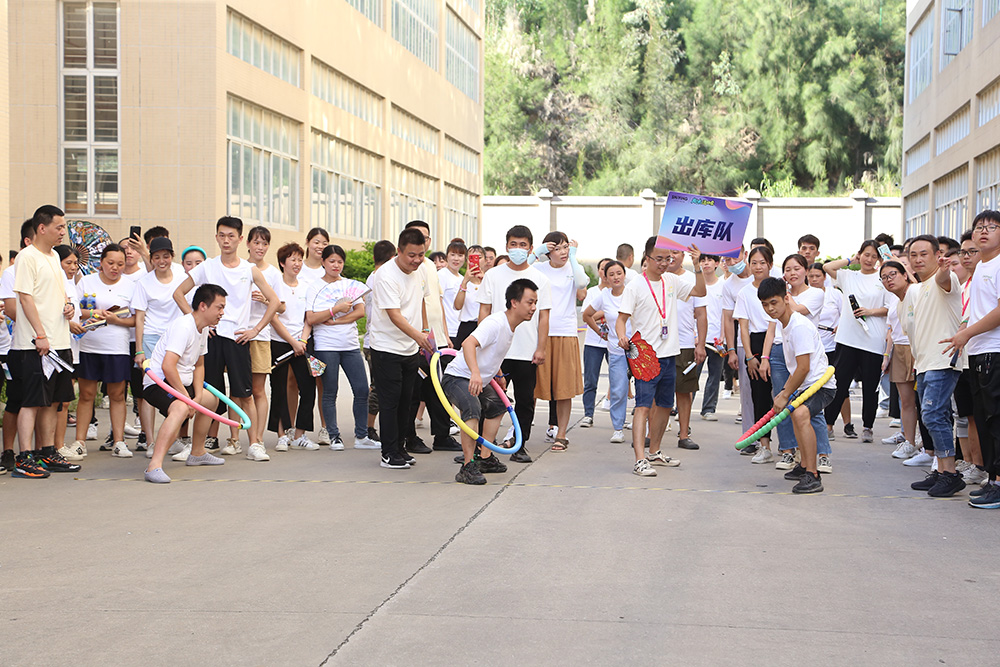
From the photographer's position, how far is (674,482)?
8758mm

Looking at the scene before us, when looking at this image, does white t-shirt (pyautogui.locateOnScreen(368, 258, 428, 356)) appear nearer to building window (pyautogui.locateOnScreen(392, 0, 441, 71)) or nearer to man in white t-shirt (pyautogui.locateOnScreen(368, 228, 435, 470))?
man in white t-shirt (pyautogui.locateOnScreen(368, 228, 435, 470))

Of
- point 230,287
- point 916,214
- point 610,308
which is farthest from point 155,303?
point 916,214

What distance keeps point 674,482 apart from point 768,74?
56.9 metres

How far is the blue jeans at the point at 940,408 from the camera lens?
8.29m

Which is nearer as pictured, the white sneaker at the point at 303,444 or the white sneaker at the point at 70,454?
the white sneaker at the point at 70,454

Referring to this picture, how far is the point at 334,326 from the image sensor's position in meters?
10.4

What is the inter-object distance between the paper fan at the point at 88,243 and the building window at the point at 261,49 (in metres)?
14.6

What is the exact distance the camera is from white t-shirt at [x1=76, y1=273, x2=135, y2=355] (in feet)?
32.0

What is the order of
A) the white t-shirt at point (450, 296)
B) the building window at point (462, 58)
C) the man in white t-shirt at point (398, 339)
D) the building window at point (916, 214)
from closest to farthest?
the man in white t-shirt at point (398, 339) → the white t-shirt at point (450, 296) → the building window at point (916, 214) → the building window at point (462, 58)

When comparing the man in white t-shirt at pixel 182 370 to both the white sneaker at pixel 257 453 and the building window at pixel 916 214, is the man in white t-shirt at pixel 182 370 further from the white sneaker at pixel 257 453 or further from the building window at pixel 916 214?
the building window at pixel 916 214

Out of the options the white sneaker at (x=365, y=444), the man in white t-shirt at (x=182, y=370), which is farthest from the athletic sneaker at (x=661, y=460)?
the man in white t-shirt at (x=182, y=370)

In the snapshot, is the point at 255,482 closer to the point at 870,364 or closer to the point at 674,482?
the point at 674,482

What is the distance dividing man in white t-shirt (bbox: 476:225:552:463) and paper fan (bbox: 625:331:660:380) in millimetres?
827

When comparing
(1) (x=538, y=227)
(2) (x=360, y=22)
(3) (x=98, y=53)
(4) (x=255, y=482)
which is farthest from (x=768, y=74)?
(4) (x=255, y=482)
